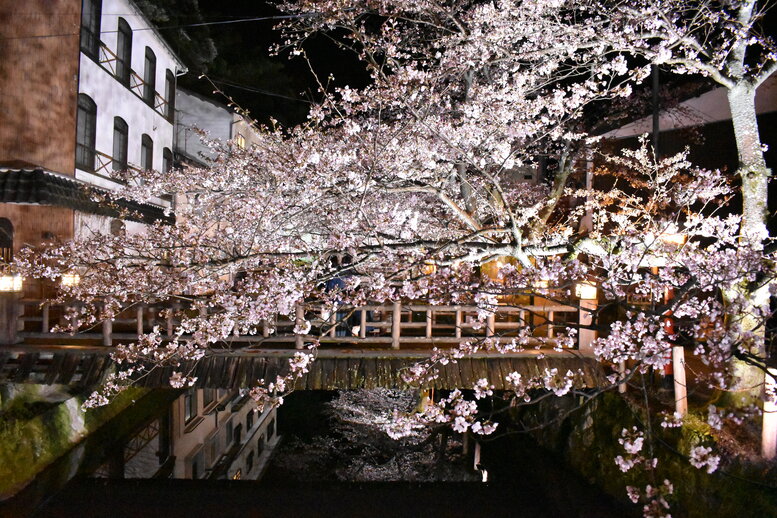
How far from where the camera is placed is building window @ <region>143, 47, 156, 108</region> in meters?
19.1

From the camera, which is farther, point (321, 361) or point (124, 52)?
point (124, 52)

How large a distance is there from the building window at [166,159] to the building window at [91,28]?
588 cm

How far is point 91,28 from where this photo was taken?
15.2 meters

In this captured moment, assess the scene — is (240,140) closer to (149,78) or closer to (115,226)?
(149,78)

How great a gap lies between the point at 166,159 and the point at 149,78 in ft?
11.5

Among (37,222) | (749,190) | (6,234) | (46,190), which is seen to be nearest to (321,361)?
(749,190)

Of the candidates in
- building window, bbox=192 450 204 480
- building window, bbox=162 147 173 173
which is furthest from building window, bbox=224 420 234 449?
building window, bbox=162 147 173 173

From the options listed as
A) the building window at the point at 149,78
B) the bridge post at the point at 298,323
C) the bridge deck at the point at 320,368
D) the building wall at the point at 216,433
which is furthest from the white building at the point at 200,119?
the bridge post at the point at 298,323

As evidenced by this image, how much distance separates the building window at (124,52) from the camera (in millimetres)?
16859

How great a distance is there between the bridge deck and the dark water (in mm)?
2095

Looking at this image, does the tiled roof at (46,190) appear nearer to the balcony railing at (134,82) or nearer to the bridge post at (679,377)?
the balcony railing at (134,82)

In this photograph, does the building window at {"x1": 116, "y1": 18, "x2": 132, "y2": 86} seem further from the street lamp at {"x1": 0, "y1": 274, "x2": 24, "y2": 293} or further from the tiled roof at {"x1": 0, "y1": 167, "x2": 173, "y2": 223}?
the street lamp at {"x1": 0, "y1": 274, "x2": 24, "y2": 293}

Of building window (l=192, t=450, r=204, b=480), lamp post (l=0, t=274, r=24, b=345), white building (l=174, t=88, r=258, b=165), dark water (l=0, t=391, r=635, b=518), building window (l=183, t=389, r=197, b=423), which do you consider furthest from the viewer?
white building (l=174, t=88, r=258, b=165)

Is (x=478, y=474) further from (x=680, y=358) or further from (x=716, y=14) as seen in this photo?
(x=716, y=14)
